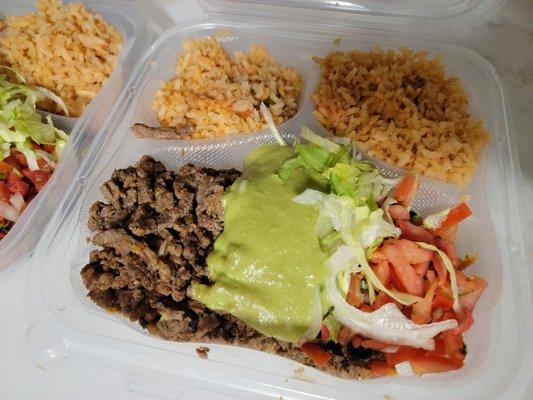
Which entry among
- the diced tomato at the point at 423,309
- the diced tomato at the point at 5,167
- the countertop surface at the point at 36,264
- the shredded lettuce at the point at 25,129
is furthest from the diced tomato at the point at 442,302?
the diced tomato at the point at 5,167

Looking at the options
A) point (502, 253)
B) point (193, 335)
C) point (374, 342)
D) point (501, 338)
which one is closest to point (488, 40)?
point (502, 253)

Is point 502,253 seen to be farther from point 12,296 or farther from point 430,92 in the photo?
point 12,296

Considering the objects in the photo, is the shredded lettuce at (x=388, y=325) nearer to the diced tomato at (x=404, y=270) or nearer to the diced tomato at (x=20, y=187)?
the diced tomato at (x=404, y=270)

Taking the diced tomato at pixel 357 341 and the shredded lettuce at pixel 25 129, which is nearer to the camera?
the diced tomato at pixel 357 341

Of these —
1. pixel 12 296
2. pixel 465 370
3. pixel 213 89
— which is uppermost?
pixel 213 89

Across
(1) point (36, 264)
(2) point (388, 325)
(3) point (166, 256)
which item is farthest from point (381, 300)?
(1) point (36, 264)

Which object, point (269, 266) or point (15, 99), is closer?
point (269, 266)
